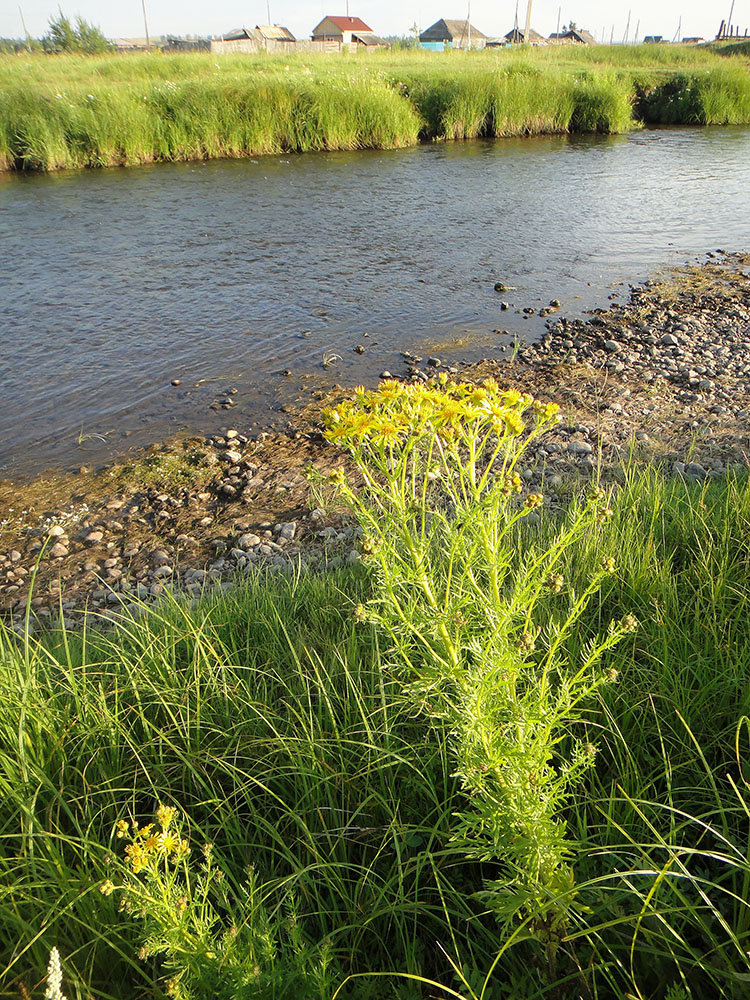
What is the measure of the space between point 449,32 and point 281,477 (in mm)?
87396

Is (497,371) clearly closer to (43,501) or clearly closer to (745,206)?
(43,501)

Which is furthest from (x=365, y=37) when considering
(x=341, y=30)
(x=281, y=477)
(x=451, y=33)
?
(x=281, y=477)

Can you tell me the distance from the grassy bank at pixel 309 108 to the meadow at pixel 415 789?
630 inches

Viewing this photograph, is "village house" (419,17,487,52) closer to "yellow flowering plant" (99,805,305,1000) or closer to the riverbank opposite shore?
the riverbank opposite shore

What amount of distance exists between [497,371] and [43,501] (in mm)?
4377

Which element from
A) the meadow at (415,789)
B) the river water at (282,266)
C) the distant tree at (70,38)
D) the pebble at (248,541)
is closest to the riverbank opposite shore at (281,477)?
the pebble at (248,541)

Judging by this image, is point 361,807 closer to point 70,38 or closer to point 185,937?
point 185,937

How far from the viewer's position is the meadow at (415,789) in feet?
4.83

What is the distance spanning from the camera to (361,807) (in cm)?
187

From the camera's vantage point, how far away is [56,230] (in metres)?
11.0

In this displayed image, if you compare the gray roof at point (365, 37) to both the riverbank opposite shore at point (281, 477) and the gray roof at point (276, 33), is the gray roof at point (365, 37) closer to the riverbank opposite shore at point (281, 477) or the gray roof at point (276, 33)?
the gray roof at point (276, 33)

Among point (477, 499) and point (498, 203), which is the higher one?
point (477, 499)

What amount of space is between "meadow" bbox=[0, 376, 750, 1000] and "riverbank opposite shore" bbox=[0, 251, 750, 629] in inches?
45.9

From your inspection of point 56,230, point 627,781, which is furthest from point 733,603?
point 56,230
